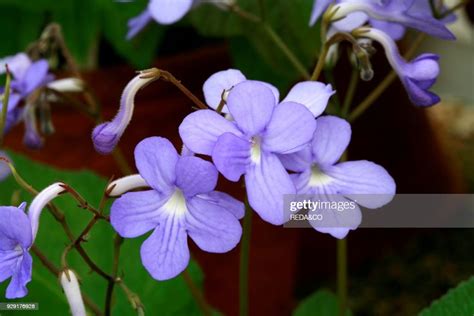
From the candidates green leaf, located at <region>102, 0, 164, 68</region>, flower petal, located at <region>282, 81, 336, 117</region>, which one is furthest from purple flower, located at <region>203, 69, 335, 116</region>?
green leaf, located at <region>102, 0, 164, 68</region>

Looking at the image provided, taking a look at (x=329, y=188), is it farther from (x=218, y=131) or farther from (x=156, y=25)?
(x=156, y=25)

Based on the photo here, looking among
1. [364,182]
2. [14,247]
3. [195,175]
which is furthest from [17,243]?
[364,182]

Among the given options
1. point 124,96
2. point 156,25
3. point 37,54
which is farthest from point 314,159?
point 156,25

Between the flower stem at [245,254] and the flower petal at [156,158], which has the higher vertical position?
the flower petal at [156,158]

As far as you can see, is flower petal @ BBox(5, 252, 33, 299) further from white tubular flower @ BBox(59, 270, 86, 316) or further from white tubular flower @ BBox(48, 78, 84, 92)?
white tubular flower @ BBox(48, 78, 84, 92)

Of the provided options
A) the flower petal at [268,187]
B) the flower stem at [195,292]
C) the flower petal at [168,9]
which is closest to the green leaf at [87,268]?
the flower stem at [195,292]

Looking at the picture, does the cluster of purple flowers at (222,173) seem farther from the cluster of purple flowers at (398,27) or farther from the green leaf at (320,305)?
the green leaf at (320,305)

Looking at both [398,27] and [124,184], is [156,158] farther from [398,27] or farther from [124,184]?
[398,27]
